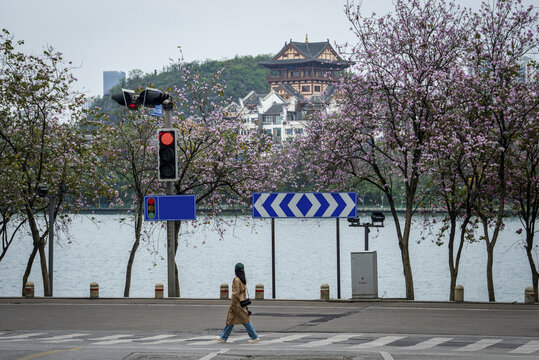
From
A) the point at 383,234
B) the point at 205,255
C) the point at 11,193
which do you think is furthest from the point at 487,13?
the point at 383,234

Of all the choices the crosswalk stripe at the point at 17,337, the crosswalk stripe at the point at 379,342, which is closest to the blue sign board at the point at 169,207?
the crosswalk stripe at the point at 17,337

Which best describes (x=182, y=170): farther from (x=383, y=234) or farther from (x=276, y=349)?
(x=383, y=234)

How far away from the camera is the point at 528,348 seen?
49.0 ft

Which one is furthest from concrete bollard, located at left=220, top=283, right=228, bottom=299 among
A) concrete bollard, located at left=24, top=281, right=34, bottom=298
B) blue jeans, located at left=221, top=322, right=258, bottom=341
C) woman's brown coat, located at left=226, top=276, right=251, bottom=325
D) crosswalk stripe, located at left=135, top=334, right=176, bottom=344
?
woman's brown coat, located at left=226, top=276, right=251, bottom=325

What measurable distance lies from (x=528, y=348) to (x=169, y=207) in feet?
40.4

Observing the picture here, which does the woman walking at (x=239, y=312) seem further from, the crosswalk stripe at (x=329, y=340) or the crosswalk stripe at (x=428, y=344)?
the crosswalk stripe at (x=428, y=344)

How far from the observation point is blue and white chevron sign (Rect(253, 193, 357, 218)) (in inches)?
1038

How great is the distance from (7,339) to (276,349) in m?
5.38

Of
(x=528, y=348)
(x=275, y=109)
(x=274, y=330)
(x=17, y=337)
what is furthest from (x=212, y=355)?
(x=275, y=109)

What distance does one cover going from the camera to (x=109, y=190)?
34188 mm

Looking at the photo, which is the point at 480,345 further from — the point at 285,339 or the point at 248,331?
the point at 248,331

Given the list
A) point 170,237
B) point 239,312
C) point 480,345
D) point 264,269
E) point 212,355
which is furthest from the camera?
point 264,269

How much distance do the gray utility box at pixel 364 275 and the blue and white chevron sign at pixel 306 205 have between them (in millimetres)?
2003

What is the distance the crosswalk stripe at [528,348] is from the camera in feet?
47.3
